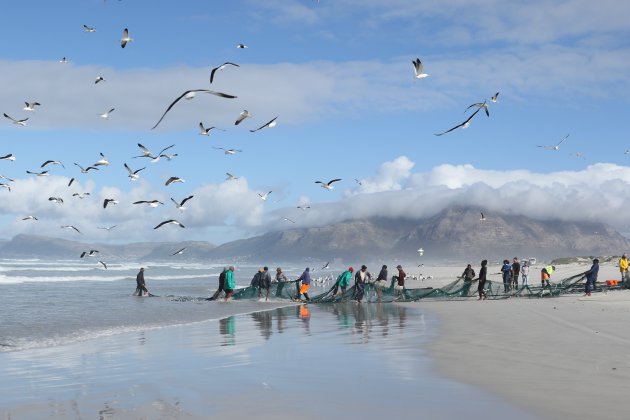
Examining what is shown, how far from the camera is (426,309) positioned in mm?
26781

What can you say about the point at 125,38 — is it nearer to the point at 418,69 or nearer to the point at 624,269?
the point at 418,69

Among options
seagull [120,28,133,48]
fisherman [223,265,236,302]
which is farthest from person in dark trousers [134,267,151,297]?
seagull [120,28,133,48]

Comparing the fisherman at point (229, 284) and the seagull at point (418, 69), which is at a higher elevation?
the seagull at point (418, 69)

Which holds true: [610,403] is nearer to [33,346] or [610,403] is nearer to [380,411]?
[380,411]

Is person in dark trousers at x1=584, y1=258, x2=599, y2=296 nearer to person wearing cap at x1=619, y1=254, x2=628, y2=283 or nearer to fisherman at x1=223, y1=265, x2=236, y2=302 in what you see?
person wearing cap at x1=619, y1=254, x2=628, y2=283

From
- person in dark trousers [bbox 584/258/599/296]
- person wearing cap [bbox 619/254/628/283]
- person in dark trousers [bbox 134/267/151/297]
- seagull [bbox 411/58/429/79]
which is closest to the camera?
seagull [bbox 411/58/429/79]

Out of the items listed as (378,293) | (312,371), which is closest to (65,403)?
(312,371)

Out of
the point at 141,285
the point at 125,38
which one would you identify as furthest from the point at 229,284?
the point at 125,38

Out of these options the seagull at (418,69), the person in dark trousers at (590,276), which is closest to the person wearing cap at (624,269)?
the person in dark trousers at (590,276)

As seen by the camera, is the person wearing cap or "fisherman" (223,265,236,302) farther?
"fisherman" (223,265,236,302)

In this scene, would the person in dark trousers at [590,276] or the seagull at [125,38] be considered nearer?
the seagull at [125,38]

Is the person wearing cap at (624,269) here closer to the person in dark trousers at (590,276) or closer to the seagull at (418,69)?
the person in dark trousers at (590,276)

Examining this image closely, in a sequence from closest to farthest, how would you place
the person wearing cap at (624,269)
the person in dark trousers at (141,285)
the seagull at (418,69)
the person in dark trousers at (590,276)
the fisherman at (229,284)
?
the seagull at (418,69) → the person in dark trousers at (590,276) → the person wearing cap at (624,269) → the fisherman at (229,284) → the person in dark trousers at (141,285)

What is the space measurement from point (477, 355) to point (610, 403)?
4633mm
